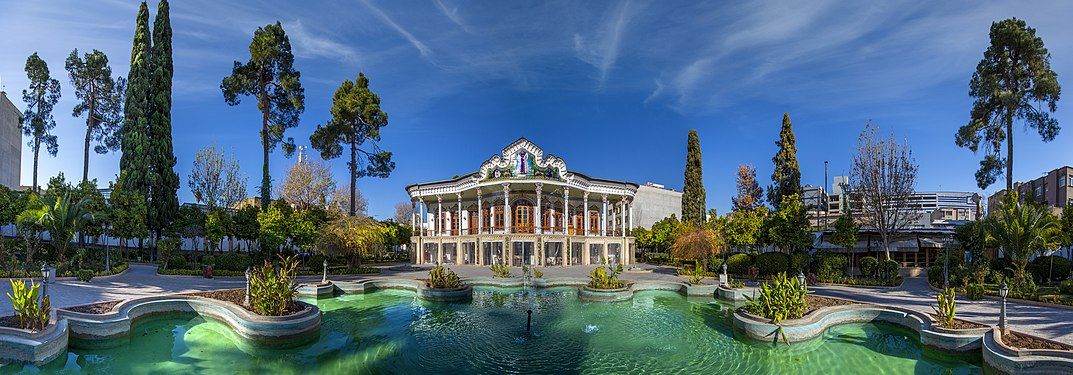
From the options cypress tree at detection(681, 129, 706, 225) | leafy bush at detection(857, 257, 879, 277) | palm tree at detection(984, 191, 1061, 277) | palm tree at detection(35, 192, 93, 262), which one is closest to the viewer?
palm tree at detection(984, 191, 1061, 277)

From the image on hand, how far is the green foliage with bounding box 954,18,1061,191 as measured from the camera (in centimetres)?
2673

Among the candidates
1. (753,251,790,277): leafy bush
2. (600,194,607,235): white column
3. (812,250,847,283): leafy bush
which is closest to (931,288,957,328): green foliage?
(812,250,847,283): leafy bush

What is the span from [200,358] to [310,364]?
239 centimetres

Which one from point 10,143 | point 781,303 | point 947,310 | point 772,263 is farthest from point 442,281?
point 10,143

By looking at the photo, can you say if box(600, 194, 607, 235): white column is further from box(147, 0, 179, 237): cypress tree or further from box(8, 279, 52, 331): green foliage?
box(8, 279, 52, 331): green foliage

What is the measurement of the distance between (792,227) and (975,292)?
8.18 meters

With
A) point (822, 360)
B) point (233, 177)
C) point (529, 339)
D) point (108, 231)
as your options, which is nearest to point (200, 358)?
point (529, 339)

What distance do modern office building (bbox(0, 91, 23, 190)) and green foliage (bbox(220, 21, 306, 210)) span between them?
22077 mm

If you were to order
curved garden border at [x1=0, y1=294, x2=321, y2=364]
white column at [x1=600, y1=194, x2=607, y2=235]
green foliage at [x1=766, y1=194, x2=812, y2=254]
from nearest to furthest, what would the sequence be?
1. curved garden border at [x1=0, y1=294, x2=321, y2=364]
2. green foliage at [x1=766, y1=194, x2=812, y2=254]
3. white column at [x1=600, y1=194, x2=607, y2=235]

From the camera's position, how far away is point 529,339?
41.9 feet

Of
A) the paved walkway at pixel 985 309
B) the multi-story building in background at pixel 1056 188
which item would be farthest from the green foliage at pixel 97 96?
the multi-story building in background at pixel 1056 188

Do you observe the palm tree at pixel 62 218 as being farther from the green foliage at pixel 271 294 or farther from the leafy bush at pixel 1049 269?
the leafy bush at pixel 1049 269

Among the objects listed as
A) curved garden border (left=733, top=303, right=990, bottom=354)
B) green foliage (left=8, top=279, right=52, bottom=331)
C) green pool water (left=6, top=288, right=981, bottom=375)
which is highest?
green foliage (left=8, top=279, right=52, bottom=331)

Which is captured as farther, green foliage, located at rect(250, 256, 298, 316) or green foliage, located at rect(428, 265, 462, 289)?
green foliage, located at rect(428, 265, 462, 289)
